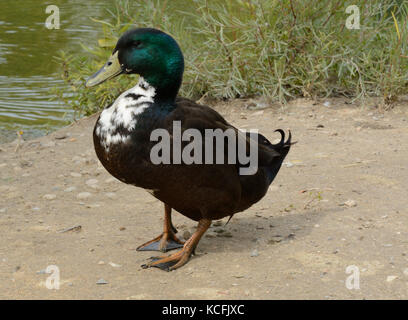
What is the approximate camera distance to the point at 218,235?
3760 millimetres

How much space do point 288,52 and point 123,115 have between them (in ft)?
10.7

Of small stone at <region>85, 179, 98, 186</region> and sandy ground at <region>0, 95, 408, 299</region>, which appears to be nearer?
sandy ground at <region>0, 95, 408, 299</region>

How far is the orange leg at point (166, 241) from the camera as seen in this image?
355 centimetres

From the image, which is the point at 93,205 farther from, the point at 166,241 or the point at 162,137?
the point at 162,137

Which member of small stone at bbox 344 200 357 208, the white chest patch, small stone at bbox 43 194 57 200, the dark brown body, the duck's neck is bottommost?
small stone at bbox 43 194 57 200

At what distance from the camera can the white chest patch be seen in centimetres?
302

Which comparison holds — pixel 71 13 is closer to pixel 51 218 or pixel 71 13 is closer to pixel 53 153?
pixel 53 153

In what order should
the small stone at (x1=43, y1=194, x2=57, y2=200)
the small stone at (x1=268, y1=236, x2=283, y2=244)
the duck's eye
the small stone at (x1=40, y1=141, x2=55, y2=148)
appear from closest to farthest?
the duck's eye < the small stone at (x1=268, y1=236, x2=283, y2=244) < the small stone at (x1=43, y1=194, x2=57, y2=200) < the small stone at (x1=40, y1=141, x2=55, y2=148)

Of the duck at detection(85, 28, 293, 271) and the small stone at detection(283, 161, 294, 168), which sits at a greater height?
the duck at detection(85, 28, 293, 271)

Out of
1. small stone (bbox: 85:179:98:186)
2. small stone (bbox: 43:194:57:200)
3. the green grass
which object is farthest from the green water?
small stone (bbox: 43:194:57:200)

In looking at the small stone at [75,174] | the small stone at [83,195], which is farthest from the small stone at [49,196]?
the small stone at [75,174]

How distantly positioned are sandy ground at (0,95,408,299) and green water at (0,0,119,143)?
1.34m

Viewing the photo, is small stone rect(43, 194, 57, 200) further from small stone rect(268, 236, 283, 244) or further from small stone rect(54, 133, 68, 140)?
small stone rect(268, 236, 283, 244)

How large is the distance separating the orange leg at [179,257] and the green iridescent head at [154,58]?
0.72 meters
